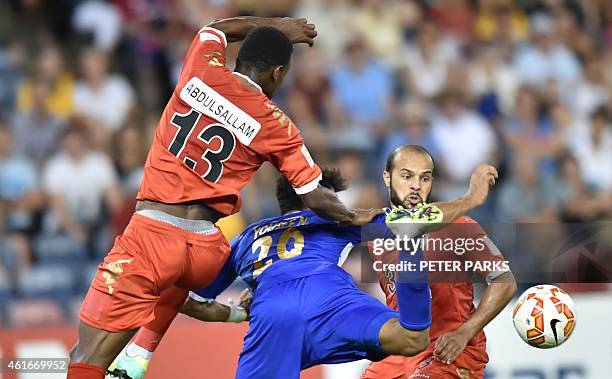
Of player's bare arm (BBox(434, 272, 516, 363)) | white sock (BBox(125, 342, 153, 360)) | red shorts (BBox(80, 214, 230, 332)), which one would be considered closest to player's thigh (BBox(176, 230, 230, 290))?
red shorts (BBox(80, 214, 230, 332))

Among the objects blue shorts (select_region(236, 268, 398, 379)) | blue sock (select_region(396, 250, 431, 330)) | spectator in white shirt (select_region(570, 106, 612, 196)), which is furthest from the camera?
spectator in white shirt (select_region(570, 106, 612, 196))

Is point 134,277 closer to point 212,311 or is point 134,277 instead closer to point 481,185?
point 212,311

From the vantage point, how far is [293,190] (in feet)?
23.0

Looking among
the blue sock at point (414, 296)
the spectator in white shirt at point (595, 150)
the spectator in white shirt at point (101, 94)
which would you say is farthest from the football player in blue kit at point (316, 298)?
the spectator in white shirt at point (595, 150)

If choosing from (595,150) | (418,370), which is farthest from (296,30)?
(595,150)

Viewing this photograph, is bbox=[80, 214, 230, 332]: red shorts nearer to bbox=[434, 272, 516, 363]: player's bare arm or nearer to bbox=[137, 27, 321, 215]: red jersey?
bbox=[137, 27, 321, 215]: red jersey

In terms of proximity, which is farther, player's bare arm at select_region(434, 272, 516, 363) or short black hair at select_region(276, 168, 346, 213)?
short black hair at select_region(276, 168, 346, 213)

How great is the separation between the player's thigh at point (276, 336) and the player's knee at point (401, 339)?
521mm

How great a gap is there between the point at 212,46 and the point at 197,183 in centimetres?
84

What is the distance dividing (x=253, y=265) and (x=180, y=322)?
280 centimetres

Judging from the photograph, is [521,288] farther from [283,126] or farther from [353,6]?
[353,6]

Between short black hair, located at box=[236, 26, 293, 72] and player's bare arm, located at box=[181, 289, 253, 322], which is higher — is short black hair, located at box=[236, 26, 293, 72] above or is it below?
above

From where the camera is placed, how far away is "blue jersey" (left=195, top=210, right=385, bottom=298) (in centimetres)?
646

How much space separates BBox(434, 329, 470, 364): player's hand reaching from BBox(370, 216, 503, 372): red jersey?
0.17m
